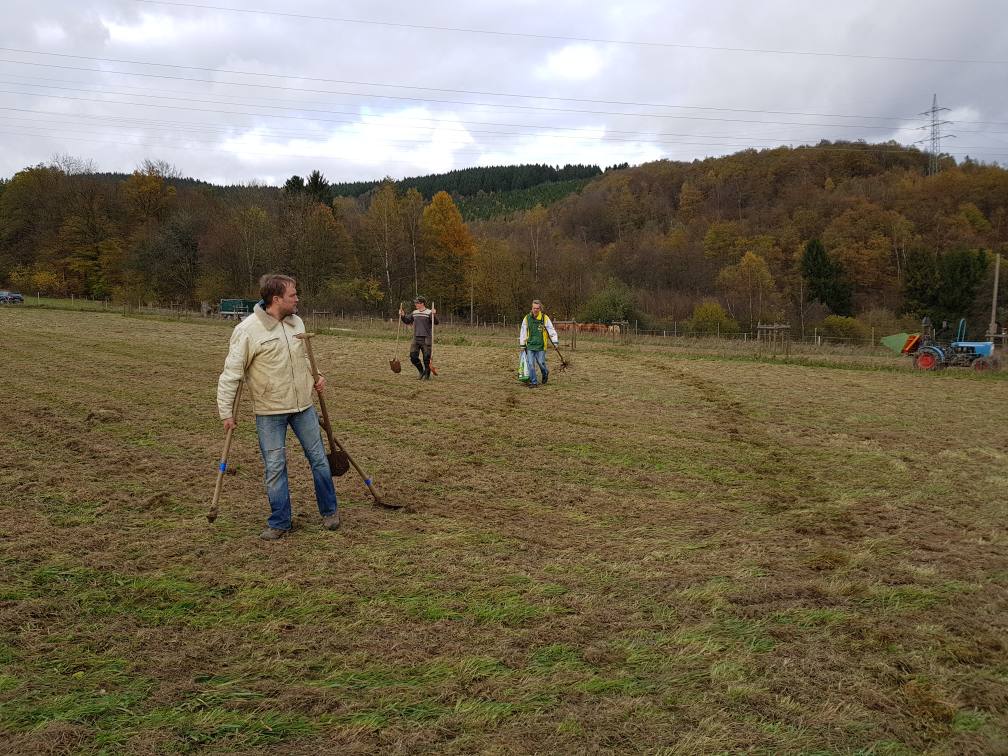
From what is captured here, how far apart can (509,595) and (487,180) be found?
148 m

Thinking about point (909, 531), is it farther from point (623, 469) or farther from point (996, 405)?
point (996, 405)

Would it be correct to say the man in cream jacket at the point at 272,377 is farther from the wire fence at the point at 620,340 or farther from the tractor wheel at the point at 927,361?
the tractor wheel at the point at 927,361

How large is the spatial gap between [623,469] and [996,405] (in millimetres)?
11597

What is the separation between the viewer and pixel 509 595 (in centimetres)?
467

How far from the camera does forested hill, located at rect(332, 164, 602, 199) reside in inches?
5605

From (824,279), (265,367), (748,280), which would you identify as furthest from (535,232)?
(265,367)

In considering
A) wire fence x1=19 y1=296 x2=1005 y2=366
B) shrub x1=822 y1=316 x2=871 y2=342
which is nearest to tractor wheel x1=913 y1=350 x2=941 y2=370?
wire fence x1=19 y1=296 x2=1005 y2=366

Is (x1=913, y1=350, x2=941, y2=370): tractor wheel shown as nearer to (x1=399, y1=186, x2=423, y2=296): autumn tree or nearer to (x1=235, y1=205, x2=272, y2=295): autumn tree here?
(x1=399, y1=186, x2=423, y2=296): autumn tree

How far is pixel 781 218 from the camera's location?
70250 millimetres

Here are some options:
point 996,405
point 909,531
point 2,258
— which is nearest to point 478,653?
point 909,531

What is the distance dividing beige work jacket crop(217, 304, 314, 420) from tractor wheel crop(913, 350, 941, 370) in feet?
78.2

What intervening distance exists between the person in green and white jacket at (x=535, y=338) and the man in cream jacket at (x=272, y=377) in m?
8.90

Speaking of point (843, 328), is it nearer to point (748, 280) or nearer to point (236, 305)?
point (748, 280)

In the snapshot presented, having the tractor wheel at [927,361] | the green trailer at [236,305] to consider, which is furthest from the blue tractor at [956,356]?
the green trailer at [236,305]
